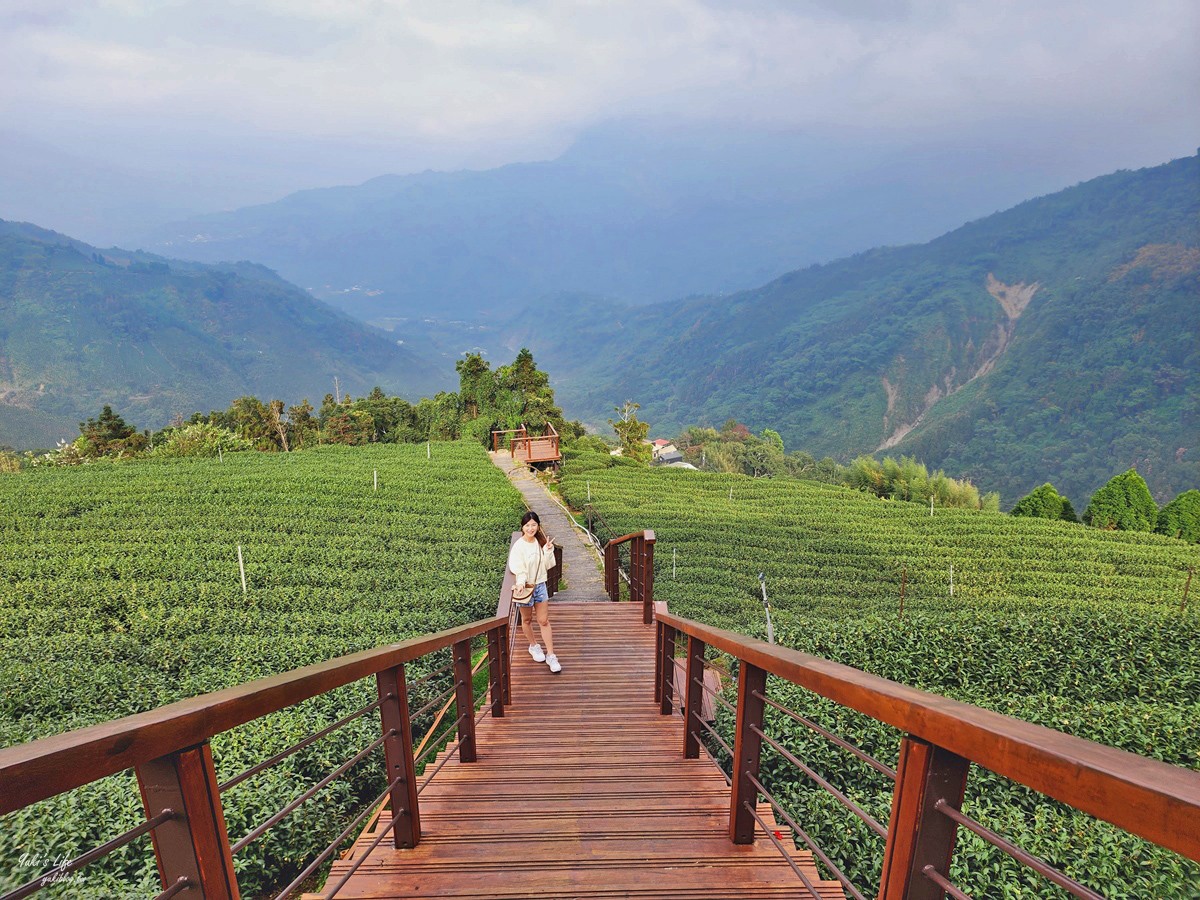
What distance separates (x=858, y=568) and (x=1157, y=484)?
92703 millimetres

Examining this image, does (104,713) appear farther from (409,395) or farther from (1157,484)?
(409,395)

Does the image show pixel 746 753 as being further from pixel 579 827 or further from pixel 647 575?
pixel 647 575

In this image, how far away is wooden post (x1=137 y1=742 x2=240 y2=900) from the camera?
1.15 meters

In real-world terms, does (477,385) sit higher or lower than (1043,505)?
higher

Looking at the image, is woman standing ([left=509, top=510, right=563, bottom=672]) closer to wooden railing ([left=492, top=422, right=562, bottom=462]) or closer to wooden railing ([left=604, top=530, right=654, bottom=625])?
wooden railing ([left=604, top=530, right=654, bottom=625])

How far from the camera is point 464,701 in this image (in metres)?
3.28

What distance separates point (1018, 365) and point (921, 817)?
14693 cm

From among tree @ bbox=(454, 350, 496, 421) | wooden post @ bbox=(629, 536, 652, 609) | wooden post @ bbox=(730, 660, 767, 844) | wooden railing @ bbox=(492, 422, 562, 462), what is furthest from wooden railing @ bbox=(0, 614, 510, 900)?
tree @ bbox=(454, 350, 496, 421)

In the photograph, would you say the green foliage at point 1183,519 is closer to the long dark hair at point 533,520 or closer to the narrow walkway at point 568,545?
the narrow walkway at point 568,545

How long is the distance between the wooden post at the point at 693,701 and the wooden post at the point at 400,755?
1.52 m

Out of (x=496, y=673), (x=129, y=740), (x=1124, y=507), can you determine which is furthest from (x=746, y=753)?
(x=1124, y=507)

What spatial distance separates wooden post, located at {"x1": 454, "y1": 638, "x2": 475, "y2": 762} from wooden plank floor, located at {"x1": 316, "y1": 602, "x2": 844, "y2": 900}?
95 millimetres

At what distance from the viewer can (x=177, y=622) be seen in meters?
8.34

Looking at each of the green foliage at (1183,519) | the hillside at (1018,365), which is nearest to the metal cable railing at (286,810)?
the green foliage at (1183,519)
